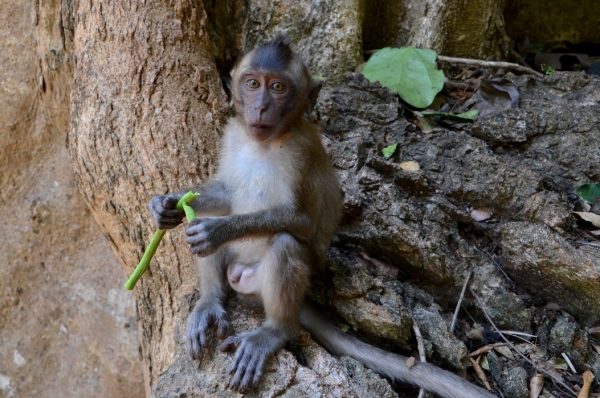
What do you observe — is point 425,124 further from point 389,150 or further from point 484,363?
point 484,363

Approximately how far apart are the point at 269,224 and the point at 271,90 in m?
0.91

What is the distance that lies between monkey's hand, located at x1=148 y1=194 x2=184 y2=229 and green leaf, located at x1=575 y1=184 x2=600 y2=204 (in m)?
3.31

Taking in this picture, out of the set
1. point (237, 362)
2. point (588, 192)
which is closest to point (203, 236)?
point (237, 362)

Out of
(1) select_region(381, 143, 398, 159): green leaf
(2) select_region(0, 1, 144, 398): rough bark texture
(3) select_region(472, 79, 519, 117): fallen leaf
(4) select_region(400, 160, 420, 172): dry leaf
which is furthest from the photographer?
(2) select_region(0, 1, 144, 398): rough bark texture

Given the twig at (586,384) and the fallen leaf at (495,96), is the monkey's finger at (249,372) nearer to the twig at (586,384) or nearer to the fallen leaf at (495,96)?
the twig at (586,384)

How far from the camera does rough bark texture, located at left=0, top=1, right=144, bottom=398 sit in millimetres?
6219

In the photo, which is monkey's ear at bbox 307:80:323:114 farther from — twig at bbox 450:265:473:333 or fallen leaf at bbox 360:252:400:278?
twig at bbox 450:265:473:333

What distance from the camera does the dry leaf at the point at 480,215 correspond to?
4.87 meters

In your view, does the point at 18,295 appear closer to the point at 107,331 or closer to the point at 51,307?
the point at 51,307

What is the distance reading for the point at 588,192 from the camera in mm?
4906

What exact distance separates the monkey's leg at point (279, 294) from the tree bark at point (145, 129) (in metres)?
0.66

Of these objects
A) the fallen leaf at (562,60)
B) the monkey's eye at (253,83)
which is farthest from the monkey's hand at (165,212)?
the fallen leaf at (562,60)

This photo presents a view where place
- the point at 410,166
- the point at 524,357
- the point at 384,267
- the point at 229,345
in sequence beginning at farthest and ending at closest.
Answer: the point at 410,166, the point at 384,267, the point at 524,357, the point at 229,345

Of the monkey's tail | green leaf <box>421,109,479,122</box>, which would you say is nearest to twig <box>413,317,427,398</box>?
the monkey's tail
